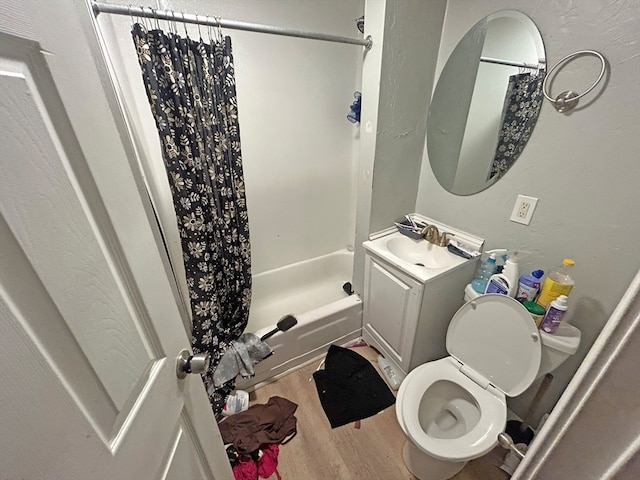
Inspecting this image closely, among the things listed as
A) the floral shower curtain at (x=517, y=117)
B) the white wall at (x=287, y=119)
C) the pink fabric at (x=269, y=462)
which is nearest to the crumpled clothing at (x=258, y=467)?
the pink fabric at (x=269, y=462)

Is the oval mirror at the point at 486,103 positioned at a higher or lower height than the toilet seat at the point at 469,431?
higher

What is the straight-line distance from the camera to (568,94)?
0.95 m

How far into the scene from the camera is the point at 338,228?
7.75ft

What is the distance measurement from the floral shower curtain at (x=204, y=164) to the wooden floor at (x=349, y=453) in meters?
0.45

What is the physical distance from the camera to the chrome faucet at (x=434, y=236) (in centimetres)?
146

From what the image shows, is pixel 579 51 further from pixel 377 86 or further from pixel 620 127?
pixel 377 86

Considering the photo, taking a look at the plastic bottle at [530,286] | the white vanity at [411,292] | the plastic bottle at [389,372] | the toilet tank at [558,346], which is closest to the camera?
the toilet tank at [558,346]

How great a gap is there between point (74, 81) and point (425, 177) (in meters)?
1.61

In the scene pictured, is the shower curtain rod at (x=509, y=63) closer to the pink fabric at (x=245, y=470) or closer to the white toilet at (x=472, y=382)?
the white toilet at (x=472, y=382)

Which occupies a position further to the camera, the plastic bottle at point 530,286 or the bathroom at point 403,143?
the plastic bottle at point 530,286

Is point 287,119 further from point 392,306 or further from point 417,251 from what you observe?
point 392,306

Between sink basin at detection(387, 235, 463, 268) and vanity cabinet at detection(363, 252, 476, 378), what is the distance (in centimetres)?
14

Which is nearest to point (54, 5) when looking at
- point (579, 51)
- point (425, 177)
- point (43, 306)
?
point (43, 306)

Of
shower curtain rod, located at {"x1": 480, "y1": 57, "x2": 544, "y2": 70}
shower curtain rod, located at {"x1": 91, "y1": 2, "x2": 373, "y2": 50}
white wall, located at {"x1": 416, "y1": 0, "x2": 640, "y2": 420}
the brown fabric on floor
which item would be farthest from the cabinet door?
shower curtain rod, located at {"x1": 91, "y1": 2, "x2": 373, "y2": 50}
